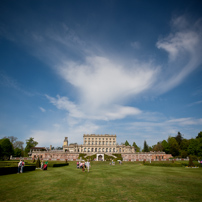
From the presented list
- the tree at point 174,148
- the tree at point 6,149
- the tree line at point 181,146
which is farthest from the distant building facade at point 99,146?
the tree at point 6,149

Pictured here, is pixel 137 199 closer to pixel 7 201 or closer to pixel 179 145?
pixel 7 201

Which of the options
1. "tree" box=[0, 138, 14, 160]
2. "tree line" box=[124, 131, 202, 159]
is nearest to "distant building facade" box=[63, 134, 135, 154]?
"tree line" box=[124, 131, 202, 159]

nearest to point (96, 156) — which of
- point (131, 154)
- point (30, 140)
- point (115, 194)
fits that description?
point (131, 154)

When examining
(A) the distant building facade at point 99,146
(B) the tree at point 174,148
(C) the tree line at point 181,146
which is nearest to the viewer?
(C) the tree line at point 181,146

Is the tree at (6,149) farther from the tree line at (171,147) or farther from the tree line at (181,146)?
the tree line at (181,146)

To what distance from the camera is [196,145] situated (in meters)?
67.7

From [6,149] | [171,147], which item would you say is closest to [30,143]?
[6,149]

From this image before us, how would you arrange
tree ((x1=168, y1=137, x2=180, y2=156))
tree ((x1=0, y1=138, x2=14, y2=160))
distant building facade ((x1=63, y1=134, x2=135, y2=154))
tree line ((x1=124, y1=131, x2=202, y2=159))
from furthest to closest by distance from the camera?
1. distant building facade ((x1=63, y1=134, x2=135, y2=154))
2. tree ((x1=168, y1=137, x2=180, y2=156))
3. tree line ((x1=124, y1=131, x2=202, y2=159))
4. tree ((x1=0, y1=138, x2=14, y2=160))

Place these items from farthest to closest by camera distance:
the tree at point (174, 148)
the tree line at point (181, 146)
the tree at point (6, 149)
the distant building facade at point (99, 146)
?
the distant building facade at point (99, 146), the tree at point (174, 148), the tree line at point (181, 146), the tree at point (6, 149)

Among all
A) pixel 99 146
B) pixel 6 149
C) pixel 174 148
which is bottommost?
pixel 174 148

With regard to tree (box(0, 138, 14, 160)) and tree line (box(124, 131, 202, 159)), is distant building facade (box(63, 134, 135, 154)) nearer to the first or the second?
tree line (box(124, 131, 202, 159))

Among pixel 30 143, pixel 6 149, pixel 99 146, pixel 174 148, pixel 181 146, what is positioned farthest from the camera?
pixel 30 143

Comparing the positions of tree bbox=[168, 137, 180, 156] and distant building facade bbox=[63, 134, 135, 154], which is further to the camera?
distant building facade bbox=[63, 134, 135, 154]

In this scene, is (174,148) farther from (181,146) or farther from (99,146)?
(99,146)
